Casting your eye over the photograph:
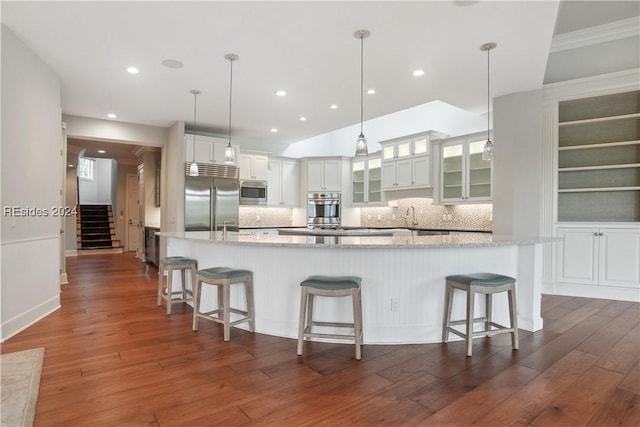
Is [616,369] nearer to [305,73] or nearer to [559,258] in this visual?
[559,258]

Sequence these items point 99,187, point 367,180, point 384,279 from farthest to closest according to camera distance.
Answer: point 99,187
point 367,180
point 384,279

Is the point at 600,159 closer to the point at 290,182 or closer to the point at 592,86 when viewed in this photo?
the point at 592,86

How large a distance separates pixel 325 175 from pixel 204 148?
9.52 ft

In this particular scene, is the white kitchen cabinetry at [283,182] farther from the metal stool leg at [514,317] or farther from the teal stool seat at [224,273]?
the metal stool leg at [514,317]

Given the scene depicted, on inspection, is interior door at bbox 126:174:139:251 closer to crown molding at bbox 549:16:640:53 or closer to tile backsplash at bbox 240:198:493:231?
tile backsplash at bbox 240:198:493:231

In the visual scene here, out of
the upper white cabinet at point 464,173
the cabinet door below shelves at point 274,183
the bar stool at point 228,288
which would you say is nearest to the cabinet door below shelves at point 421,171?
the upper white cabinet at point 464,173

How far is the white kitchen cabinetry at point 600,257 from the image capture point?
4.34m

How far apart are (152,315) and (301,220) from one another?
488 cm

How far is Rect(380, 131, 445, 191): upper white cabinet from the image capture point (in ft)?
21.1

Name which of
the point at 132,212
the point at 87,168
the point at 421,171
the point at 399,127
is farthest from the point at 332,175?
the point at 87,168

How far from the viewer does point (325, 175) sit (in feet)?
26.7

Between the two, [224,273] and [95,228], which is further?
[95,228]

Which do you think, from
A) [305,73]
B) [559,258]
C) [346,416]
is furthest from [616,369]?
[305,73]

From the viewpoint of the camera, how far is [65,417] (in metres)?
1.86
